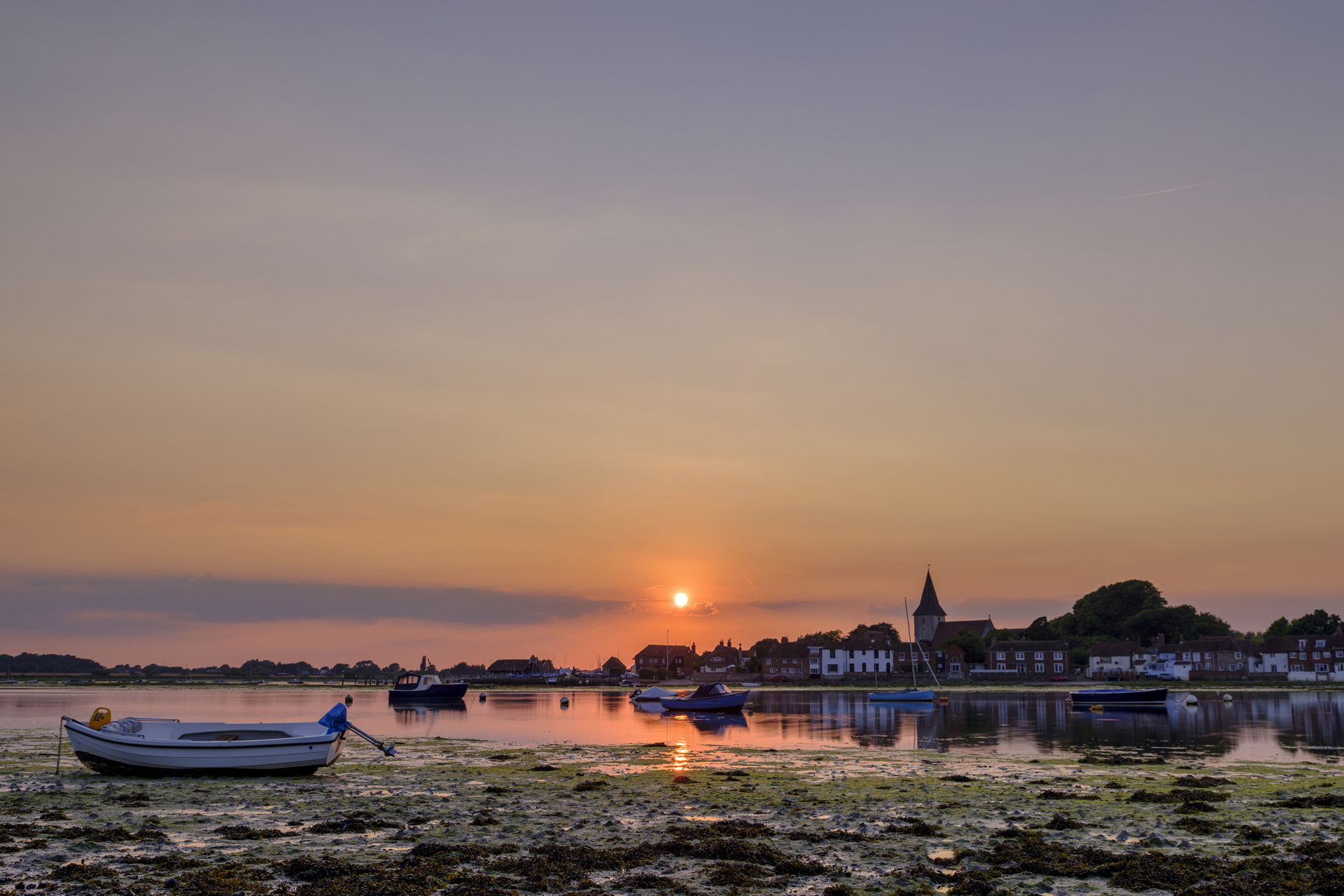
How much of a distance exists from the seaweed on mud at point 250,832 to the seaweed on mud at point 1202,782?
81.0ft

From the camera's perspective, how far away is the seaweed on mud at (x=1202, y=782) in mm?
28116

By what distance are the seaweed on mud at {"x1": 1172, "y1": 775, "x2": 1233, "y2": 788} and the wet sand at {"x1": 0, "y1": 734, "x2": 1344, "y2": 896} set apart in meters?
0.13

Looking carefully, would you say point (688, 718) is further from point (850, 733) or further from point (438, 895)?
point (438, 895)

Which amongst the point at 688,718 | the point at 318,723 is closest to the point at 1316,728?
the point at 688,718

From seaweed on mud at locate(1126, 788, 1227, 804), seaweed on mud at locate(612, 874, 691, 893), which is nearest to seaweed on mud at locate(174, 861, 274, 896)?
seaweed on mud at locate(612, 874, 691, 893)

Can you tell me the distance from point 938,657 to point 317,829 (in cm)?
17955

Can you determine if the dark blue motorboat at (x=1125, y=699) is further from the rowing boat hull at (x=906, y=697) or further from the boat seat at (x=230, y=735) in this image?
the boat seat at (x=230, y=735)

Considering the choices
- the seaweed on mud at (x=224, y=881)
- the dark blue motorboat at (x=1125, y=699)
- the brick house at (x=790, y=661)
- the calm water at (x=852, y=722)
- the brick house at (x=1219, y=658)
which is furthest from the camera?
the brick house at (x=790, y=661)

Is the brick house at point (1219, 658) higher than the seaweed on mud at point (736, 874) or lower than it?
lower

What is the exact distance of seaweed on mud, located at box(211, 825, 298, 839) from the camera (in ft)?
62.8

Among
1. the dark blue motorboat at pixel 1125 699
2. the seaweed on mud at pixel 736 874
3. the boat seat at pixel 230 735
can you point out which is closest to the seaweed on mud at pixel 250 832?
→ the seaweed on mud at pixel 736 874

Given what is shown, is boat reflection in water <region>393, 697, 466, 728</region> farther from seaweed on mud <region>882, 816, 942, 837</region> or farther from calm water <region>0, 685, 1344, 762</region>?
seaweed on mud <region>882, 816, 942, 837</region>

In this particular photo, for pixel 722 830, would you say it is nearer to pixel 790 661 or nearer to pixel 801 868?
pixel 801 868

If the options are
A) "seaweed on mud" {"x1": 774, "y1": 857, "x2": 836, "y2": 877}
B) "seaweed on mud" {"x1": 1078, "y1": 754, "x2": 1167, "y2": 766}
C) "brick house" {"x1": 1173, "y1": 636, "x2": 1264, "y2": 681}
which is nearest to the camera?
"seaweed on mud" {"x1": 774, "y1": 857, "x2": 836, "y2": 877}
